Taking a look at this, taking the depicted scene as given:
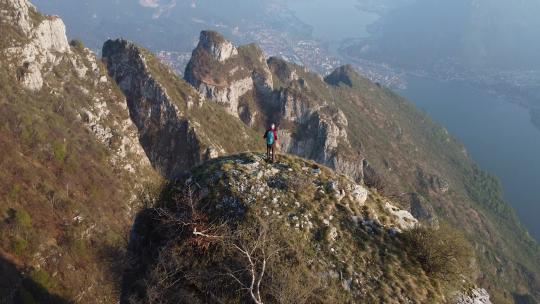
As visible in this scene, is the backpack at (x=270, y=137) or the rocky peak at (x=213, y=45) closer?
the backpack at (x=270, y=137)

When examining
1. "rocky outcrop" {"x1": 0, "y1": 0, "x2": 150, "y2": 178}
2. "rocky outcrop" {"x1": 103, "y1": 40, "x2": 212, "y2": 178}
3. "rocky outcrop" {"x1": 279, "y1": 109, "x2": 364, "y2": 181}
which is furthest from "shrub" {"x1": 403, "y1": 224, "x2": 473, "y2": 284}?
"rocky outcrop" {"x1": 279, "y1": 109, "x2": 364, "y2": 181}

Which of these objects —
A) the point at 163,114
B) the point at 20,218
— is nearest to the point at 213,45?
the point at 163,114

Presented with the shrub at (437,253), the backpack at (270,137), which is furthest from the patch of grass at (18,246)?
the shrub at (437,253)

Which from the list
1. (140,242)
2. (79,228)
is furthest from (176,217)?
(79,228)

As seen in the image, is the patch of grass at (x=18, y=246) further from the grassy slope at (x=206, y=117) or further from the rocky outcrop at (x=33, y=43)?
the grassy slope at (x=206, y=117)

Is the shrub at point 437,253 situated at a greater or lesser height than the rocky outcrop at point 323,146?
greater

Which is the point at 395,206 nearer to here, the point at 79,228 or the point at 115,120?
the point at 79,228

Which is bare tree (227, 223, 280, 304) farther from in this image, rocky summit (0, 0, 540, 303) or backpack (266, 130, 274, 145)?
backpack (266, 130, 274, 145)
